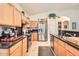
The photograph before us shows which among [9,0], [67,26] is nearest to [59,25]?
[67,26]

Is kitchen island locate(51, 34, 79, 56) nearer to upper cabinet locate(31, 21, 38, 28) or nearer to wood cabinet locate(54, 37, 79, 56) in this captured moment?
wood cabinet locate(54, 37, 79, 56)

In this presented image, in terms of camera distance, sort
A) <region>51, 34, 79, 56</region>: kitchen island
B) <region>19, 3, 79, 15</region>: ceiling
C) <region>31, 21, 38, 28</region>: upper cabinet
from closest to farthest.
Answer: <region>51, 34, 79, 56</region>: kitchen island
<region>19, 3, 79, 15</region>: ceiling
<region>31, 21, 38, 28</region>: upper cabinet

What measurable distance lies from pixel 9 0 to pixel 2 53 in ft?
3.52

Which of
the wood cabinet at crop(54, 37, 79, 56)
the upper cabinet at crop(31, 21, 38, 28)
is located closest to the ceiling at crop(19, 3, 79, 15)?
the upper cabinet at crop(31, 21, 38, 28)

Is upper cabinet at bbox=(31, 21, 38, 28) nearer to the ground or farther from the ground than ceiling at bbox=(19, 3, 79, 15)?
nearer to the ground

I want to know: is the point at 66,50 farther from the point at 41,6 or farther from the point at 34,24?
the point at 34,24

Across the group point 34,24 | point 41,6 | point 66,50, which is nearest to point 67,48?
point 66,50

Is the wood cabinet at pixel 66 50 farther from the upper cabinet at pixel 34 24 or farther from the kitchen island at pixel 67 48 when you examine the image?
the upper cabinet at pixel 34 24

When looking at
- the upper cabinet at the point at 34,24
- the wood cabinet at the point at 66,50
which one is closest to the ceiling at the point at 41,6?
the upper cabinet at the point at 34,24

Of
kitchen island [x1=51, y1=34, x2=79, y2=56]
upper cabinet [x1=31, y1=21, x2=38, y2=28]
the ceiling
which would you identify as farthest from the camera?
upper cabinet [x1=31, y1=21, x2=38, y2=28]

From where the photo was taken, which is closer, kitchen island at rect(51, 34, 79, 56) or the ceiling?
kitchen island at rect(51, 34, 79, 56)

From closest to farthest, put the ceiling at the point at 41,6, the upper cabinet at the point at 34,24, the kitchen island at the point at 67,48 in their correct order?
the kitchen island at the point at 67,48
the ceiling at the point at 41,6
the upper cabinet at the point at 34,24

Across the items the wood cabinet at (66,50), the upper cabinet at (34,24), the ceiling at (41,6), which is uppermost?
the ceiling at (41,6)

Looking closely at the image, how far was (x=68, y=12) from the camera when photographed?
1188 cm
